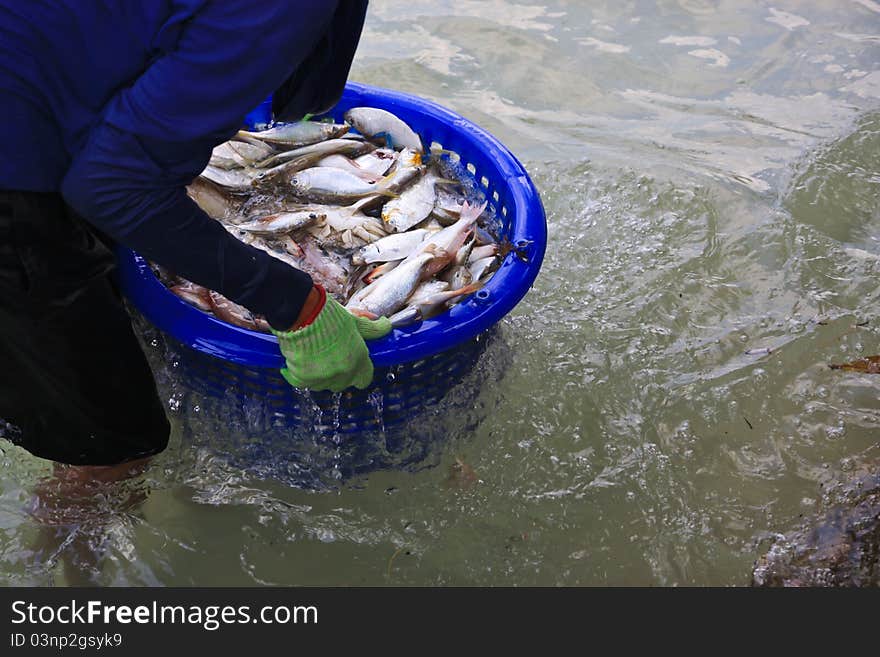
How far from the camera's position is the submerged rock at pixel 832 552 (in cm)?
252

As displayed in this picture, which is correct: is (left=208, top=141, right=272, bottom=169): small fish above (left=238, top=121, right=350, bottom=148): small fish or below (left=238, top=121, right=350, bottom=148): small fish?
below

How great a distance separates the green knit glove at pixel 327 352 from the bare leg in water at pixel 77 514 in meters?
0.80

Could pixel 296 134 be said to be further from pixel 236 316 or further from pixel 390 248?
pixel 236 316

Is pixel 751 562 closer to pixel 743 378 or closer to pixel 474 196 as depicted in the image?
pixel 743 378

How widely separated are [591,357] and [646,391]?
26 cm

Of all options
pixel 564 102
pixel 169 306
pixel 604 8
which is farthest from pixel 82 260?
pixel 604 8

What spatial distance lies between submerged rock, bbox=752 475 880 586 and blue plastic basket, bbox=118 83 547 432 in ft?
3.97

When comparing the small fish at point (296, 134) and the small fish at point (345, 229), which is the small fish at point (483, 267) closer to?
the small fish at point (345, 229)

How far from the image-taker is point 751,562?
8.60ft

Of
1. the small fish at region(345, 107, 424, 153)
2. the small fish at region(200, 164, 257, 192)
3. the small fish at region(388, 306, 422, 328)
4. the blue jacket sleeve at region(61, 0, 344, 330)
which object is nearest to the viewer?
the blue jacket sleeve at region(61, 0, 344, 330)

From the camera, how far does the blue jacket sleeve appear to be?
1441 millimetres

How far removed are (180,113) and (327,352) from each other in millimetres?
751

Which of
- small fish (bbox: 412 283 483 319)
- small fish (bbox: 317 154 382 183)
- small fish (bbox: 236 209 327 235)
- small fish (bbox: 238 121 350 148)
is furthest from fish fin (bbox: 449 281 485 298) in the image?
small fish (bbox: 238 121 350 148)

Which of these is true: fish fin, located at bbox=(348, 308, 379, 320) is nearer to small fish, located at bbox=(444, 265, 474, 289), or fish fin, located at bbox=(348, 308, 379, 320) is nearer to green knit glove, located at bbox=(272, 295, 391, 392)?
green knit glove, located at bbox=(272, 295, 391, 392)
